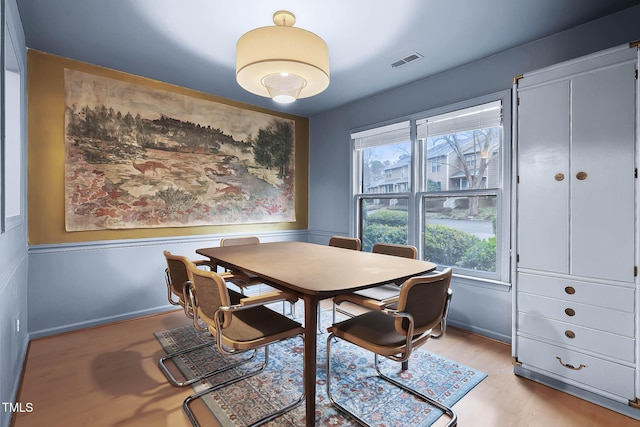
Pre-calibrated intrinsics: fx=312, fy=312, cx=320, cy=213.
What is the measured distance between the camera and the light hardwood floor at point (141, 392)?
73.0 inches

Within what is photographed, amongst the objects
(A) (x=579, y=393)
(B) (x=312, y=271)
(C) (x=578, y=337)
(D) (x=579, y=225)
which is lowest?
(A) (x=579, y=393)

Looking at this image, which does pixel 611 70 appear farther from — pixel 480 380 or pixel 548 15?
pixel 480 380

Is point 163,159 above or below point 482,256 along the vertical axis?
above

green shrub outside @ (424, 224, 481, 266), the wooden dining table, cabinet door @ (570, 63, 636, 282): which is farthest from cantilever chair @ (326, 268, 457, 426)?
green shrub outside @ (424, 224, 481, 266)

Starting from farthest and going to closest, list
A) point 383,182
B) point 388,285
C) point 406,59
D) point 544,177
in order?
point 383,182 < point 406,59 < point 388,285 < point 544,177

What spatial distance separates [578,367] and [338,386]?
160cm

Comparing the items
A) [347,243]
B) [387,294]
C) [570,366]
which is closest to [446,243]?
[347,243]

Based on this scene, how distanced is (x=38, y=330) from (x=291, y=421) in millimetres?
2729

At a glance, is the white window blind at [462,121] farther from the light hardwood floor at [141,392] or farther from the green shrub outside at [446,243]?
the light hardwood floor at [141,392]

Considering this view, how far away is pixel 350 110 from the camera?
14.3ft

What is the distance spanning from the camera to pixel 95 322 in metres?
3.22

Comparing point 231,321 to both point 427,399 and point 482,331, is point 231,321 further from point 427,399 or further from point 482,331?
point 482,331

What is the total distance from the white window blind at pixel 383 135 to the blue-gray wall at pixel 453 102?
5.0 inches

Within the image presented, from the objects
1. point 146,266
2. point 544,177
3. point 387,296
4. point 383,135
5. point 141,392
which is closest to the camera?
point 141,392
